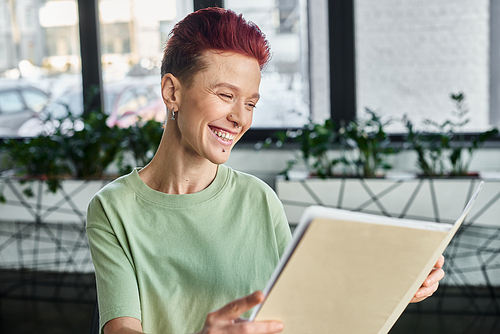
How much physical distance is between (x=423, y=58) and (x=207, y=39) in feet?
9.23

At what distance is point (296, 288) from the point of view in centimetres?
72

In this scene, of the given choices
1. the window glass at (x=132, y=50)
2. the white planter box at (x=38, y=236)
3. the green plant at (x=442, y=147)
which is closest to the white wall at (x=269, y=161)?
the green plant at (x=442, y=147)

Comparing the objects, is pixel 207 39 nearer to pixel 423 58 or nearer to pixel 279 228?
pixel 279 228

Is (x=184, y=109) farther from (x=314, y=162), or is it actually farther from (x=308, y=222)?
(x=314, y=162)

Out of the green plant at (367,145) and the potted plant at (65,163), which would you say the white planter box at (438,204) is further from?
the potted plant at (65,163)

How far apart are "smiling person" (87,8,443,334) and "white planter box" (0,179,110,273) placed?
2485mm

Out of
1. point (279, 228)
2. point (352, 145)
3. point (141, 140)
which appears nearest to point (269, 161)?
point (352, 145)

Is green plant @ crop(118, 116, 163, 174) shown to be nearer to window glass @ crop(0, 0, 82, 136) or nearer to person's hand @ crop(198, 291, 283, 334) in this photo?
window glass @ crop(0, 0, 82, 136)

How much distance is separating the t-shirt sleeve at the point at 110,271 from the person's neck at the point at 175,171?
13 cm

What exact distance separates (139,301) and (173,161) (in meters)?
0.29

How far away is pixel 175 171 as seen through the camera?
109cm

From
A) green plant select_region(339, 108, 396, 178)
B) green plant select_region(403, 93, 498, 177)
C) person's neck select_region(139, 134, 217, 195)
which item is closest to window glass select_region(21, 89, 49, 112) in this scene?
green plant select_region(339, 108, 396, 178)

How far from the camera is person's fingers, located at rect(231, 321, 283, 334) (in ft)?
2.31

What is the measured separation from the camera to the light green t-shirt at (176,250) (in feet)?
3.37
